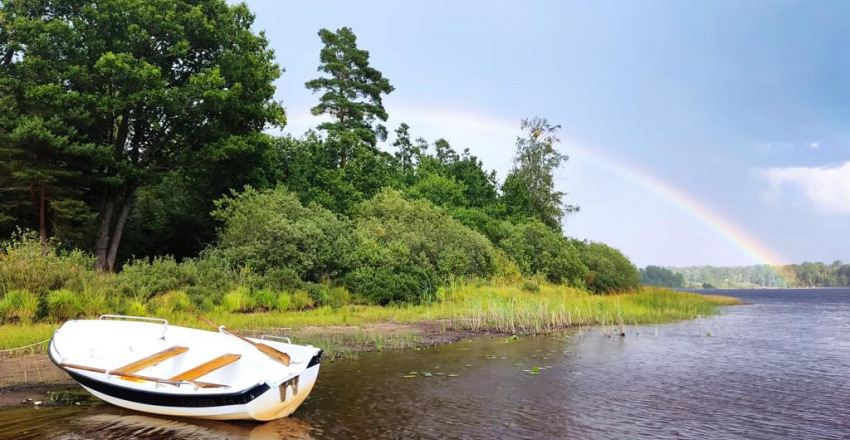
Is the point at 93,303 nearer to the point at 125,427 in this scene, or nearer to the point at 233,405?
the point at 125,427

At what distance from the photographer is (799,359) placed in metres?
17.5

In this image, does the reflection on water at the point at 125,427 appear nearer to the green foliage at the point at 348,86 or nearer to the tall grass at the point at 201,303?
the tall grass at the point at 201,303

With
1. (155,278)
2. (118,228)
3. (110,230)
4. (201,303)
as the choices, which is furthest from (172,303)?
(110,230)

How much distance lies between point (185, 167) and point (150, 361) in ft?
82.6

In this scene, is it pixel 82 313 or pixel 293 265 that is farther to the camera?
pixel 293 265

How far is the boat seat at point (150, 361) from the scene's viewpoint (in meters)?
9.78

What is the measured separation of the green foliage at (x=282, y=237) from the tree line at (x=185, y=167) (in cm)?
8

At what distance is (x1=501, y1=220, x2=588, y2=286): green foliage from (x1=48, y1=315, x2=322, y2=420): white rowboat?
35.1 metres

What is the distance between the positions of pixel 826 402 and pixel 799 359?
6827 mm

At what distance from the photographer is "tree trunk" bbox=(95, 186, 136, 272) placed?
98.5ft

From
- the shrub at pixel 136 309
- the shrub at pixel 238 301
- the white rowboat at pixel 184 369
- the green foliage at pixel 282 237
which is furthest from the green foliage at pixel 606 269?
the white rowboat at pixel 184 369

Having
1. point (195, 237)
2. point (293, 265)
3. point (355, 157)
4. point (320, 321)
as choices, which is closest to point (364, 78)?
point (355, 157)

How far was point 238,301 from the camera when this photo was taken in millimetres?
22234

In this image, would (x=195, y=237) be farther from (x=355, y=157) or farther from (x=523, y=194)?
(x=523, y=194)
